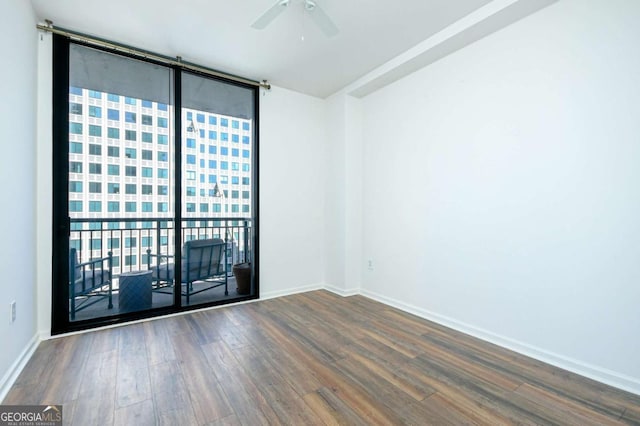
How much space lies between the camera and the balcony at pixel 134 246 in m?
2.77

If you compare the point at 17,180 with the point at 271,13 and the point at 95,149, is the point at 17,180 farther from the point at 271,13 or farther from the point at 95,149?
the point at 271,13

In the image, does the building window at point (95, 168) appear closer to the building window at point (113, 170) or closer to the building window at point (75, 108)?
the building window at point (113, 170)

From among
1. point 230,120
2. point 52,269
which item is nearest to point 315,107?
point 230,120

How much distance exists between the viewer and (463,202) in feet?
8.93

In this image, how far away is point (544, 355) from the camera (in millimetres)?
2158

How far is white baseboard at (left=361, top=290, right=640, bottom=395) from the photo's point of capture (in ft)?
5.98

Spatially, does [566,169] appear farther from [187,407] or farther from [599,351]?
[187,407]

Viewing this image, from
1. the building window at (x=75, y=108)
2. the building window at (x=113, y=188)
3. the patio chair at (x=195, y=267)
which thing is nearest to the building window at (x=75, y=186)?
the building window at (x=113, y=188)

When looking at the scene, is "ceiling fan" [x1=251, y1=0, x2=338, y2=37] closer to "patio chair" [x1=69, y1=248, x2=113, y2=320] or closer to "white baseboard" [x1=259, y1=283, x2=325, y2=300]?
"patio chair" [x1=69, y1=248, x2=113, y2=320]

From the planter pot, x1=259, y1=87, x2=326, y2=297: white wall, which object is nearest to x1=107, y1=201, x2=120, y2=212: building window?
the planter pot

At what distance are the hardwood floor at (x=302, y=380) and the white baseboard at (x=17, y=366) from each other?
4 centimetres

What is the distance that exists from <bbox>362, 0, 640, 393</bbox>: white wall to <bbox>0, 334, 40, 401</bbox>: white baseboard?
10.8 ft

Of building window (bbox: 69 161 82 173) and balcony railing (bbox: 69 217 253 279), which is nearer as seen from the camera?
building window (bbox: 69 161 82 173)

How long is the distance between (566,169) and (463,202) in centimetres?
81
